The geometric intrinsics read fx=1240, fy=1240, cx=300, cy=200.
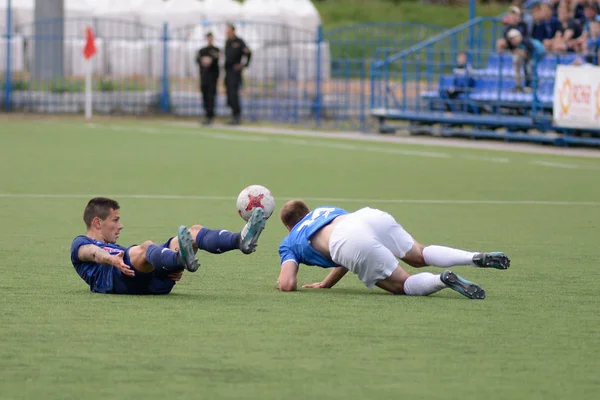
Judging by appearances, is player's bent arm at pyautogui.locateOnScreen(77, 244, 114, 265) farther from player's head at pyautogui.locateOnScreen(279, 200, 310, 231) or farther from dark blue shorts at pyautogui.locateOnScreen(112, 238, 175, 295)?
player's head at pyautogui.locateOnScreen(279, 200, 310, 231)

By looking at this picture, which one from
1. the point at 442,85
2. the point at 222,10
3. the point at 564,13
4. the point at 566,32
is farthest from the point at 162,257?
the point at 222,10

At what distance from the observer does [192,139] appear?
2525 cm

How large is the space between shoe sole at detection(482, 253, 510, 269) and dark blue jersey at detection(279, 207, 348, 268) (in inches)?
41.8

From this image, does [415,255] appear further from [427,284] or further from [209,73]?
[209,73]

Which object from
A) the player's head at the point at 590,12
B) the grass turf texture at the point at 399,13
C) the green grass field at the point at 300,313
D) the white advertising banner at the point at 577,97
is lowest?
the green grass field at the point at 300,313

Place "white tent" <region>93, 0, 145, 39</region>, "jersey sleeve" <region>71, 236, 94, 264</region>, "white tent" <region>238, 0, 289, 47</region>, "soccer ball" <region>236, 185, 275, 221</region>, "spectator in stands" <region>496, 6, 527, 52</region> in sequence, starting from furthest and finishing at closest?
"white tent" <region>238, 0, 289, 47</region> → "white tent" <region>93, 0, 145, 39</region> → "spectator in stands" <region>496, 6, 527, 52</region> → "soccer ball" <region>236, 185, 275, 221</region> → "jersey sleeve" <region>71, 236, 94, 264</region>

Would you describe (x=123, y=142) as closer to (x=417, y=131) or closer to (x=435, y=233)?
(x=417, y=131)

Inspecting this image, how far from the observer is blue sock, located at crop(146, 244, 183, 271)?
7715 mm

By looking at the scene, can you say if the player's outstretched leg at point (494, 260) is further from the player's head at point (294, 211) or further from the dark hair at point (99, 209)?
the dark hair at point (99, 209)

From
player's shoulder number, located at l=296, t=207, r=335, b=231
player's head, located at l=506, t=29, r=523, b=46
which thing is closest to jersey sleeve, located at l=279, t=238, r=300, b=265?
player's shoulder number, located at l=296, t=207, r=335, b=231

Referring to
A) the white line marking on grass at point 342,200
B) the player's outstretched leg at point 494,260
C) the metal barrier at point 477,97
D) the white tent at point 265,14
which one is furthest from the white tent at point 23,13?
the player's outstretched leg at point 494,260

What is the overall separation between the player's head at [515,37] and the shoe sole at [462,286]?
17387mm

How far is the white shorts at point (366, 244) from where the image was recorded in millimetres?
→ 8109

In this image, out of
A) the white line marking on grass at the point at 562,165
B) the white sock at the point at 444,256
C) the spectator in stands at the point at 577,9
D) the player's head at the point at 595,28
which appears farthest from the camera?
the spectator in stands at the point at 577,9
